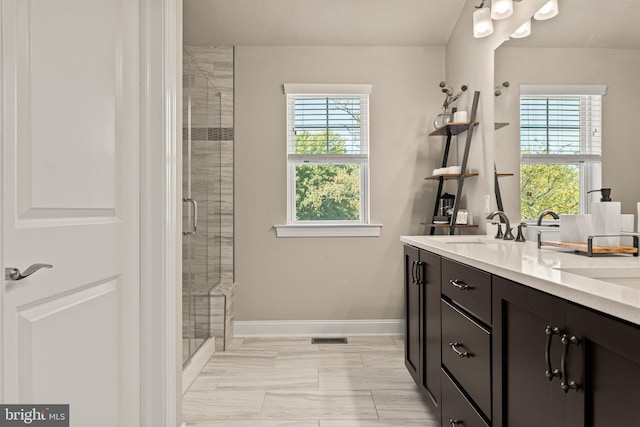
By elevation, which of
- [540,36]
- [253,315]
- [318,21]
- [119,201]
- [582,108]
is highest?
[318,21]

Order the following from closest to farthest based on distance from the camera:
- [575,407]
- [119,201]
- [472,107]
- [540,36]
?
[575,407]
[119,201]
[540,36]
[472,107]

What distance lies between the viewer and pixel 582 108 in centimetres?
181

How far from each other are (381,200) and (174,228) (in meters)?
2.19

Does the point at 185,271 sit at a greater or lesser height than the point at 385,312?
greater

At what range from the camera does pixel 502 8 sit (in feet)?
7.82

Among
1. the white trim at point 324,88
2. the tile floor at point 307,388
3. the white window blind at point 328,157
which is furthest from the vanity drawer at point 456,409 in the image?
the white trim at point 324,88

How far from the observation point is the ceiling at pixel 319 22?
3.19 m

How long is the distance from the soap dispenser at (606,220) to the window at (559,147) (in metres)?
0.15

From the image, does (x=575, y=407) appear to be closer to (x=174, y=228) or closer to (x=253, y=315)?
(x=174, y=228)

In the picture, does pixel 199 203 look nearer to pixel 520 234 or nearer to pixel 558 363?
pixel 520 234

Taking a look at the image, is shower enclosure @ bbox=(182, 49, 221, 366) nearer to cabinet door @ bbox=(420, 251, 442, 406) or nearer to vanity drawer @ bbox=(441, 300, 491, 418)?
cabinet door @ bbox=(420, 251, 442, 406)

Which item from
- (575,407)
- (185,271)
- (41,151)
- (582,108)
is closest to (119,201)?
(41,151)

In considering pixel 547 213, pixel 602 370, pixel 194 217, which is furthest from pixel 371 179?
pixel 602 370

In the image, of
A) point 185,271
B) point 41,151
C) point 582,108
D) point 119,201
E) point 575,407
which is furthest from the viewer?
point 185,271
